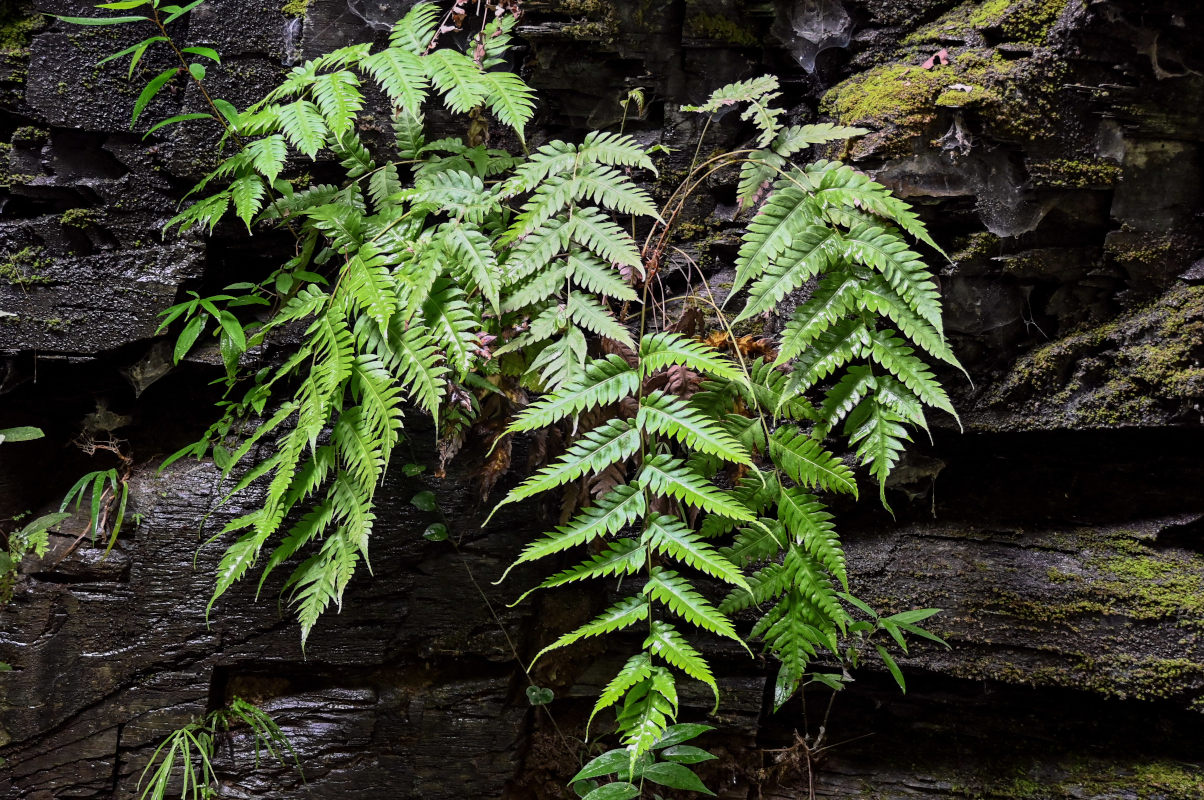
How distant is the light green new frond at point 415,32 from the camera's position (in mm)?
2547

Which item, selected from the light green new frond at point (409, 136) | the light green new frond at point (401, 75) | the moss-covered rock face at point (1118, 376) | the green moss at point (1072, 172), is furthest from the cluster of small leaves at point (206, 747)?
→ the green moss at point (1072, 172)

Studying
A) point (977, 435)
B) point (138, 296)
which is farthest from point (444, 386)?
point (977, 435)

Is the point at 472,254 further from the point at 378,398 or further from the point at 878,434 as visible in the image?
the point at 878,434

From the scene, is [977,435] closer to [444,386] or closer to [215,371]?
[444,386]

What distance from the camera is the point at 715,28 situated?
2.88 metres

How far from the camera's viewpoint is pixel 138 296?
116 inches

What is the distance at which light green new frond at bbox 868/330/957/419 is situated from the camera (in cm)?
212

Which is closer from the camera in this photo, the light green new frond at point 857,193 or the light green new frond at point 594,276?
the light green new frond at point 857,193

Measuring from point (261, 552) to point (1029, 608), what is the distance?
8.99 ft

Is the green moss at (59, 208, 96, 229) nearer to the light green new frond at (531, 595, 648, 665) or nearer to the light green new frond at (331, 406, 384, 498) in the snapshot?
the light green new frond at (331, 406, 384, 498)

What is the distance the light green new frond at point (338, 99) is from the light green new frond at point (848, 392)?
165 cm

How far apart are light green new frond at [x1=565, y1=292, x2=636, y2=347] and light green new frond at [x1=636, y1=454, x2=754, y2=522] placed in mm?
362

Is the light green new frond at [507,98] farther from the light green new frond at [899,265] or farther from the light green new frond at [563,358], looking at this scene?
the light green new frond at [899,265]

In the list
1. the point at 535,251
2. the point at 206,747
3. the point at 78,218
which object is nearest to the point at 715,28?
the point at 535,251
